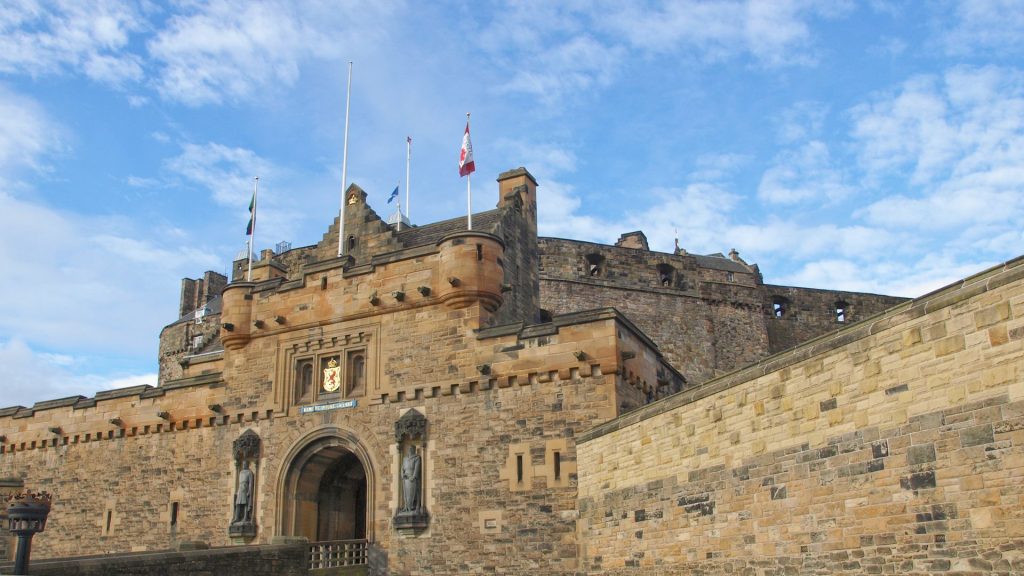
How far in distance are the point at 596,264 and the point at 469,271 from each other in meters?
18.1

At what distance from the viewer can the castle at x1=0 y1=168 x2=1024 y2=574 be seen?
9.92 meters

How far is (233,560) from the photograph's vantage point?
56.7ft

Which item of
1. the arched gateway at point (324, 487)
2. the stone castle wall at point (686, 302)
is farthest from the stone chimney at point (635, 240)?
the arched gateway at point (324, 487)

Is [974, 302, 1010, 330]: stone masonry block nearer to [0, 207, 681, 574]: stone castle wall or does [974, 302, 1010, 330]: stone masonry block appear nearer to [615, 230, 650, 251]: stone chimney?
[0, 207, 681, 574]: stone castle wall

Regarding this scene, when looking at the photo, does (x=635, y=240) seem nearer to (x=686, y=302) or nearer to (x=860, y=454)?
(x=686, y=302)

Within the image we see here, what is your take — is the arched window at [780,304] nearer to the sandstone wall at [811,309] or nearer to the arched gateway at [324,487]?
the sandstone wall at [811,309]

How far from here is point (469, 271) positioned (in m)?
20.5

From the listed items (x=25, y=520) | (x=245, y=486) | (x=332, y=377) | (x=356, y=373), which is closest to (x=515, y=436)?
(x=356, y=373)

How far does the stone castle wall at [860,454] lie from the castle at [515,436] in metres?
0.03

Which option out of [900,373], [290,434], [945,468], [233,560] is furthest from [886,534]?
[290,434]

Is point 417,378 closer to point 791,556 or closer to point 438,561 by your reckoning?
point 438,561

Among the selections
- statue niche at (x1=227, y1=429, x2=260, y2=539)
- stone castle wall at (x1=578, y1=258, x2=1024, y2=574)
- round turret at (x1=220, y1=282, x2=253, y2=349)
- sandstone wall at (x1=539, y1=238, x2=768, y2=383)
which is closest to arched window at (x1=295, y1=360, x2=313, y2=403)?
statue niche at (x1=227, y1=429, x2=260, y2=539)

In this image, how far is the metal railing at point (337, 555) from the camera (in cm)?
1991

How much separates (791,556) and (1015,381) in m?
3.80
